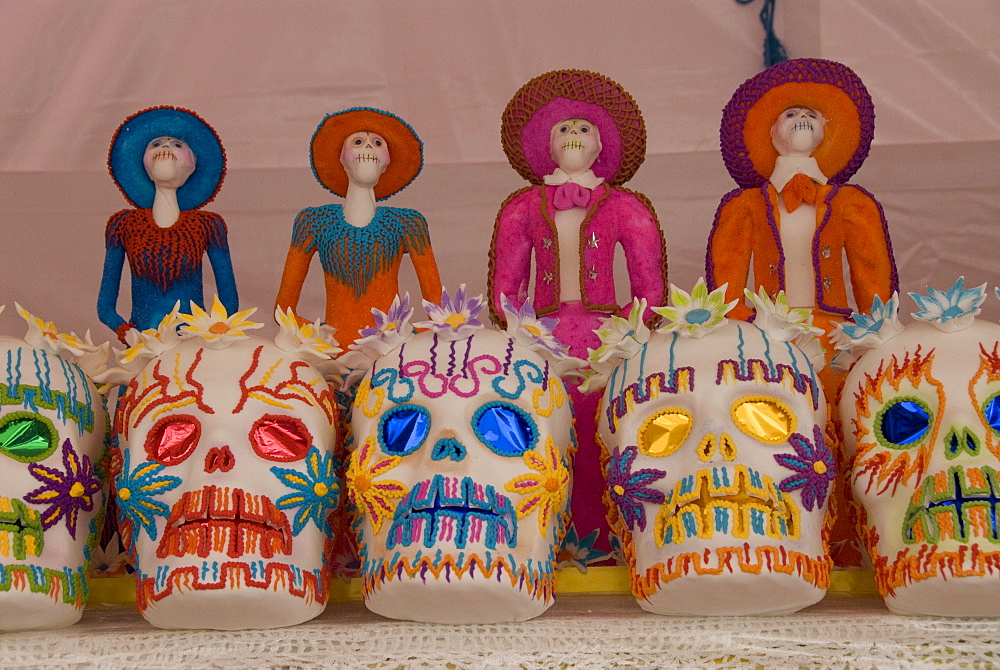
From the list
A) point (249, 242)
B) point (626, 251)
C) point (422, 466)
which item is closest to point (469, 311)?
point (422, 466)

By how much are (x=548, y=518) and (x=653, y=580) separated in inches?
5.6

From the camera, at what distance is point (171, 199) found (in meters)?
2.03

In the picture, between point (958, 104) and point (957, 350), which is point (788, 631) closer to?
point (957, 350)

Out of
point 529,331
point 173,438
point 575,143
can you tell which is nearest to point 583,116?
point 575,143

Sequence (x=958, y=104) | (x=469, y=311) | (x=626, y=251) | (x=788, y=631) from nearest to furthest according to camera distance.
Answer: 1. (x=788, y=631)
2. (x=469, y=311)
3. (x=626, y=251)
4. (x=958, y=104)

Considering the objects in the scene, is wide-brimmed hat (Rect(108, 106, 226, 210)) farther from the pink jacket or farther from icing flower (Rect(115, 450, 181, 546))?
icing flower (Rect(115, 450, 181, 546))

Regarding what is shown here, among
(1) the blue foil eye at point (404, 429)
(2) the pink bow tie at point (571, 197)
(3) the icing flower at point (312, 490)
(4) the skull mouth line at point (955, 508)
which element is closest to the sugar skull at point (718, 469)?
(4) the skull mouth line at point (955, 508)

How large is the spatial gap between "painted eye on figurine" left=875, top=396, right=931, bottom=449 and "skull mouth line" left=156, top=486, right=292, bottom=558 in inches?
27.0

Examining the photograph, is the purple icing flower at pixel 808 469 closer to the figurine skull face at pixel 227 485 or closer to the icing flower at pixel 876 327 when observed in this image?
the icing flower at pixel 876 327

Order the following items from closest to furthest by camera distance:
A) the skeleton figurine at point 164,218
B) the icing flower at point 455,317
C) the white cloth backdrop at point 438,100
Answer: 1. the icing flower at point 455,317
2. the skeleton figurine at point 164,218
3. the white cloth backdrop at point 438,100

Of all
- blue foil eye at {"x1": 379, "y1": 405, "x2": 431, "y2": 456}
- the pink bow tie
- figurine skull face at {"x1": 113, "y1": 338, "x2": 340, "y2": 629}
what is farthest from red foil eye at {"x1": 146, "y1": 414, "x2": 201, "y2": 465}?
the pink bow tie

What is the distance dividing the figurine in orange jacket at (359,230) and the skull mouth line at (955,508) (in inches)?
35.6

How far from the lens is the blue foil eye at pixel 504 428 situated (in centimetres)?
140

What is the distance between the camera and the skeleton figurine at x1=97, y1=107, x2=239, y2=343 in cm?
199
